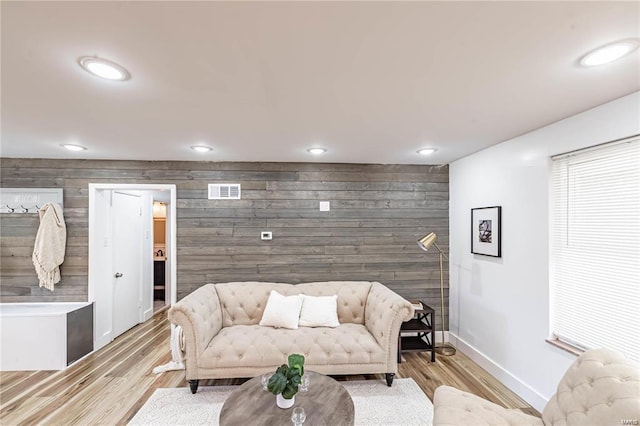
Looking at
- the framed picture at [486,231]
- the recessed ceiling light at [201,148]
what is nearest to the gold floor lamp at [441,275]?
the framed picture at [486,231]

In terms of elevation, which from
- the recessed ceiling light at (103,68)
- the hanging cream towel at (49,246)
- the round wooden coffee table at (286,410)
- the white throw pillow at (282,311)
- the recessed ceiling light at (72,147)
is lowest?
the round wooden coffee table at (286,410)

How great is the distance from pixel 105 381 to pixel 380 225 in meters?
3.47

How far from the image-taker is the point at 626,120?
191 cm

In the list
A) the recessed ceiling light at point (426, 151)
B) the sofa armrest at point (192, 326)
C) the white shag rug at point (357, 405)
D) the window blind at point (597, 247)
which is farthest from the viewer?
the recessed ceiling light at point (426, 151)

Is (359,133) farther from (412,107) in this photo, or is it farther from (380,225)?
(380,225)

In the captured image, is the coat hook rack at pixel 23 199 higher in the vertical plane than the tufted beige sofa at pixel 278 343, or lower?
higher

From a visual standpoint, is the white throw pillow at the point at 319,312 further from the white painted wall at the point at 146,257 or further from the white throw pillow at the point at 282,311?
the white painted wall at the point at 146,257

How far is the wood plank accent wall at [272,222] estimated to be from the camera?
3.68 meters

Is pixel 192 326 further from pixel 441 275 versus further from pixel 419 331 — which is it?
pixel 441 275

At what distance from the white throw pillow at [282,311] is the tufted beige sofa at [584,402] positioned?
1651 mm

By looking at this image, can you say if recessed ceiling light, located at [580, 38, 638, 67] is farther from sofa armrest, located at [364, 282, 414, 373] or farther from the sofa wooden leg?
the sofa wooden leg

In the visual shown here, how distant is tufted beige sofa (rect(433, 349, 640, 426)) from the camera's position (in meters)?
1.37

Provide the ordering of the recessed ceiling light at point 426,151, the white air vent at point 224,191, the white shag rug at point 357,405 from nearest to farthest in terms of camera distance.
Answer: the white shag rug at point 357,405 → the recessed ceiling light at point 426,151 → the white air vent at point 224,191

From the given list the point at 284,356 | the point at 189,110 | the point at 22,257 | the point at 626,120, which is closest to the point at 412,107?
the point at 626,120
